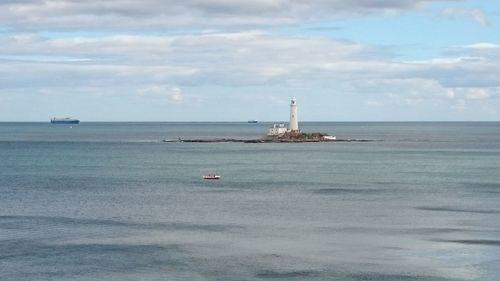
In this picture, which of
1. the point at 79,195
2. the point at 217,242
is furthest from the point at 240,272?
the point at 79,195

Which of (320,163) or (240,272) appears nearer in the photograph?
(240,272)

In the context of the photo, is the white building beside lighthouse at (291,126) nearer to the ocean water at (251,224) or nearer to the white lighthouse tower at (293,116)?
the white lighthouse tower at (293,116)

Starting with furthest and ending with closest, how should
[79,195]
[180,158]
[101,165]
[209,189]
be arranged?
[180,158]
[101,165]
[209,189]
[79,195]

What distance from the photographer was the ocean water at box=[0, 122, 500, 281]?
116ft

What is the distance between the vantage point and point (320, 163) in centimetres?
10431

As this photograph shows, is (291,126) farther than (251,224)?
Yes

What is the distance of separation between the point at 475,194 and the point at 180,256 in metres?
33.1

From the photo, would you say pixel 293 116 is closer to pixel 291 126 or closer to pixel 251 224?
pixel 291 126

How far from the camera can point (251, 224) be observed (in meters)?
47.5

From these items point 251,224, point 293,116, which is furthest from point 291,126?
point 251,224

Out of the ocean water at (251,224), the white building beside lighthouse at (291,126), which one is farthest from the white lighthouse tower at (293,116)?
the ocean water at (251,224)

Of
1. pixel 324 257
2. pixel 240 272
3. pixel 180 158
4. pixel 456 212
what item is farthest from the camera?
pixel 180 158

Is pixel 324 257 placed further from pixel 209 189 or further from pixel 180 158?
pixel 180 158

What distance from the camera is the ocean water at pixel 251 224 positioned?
1393 inches
